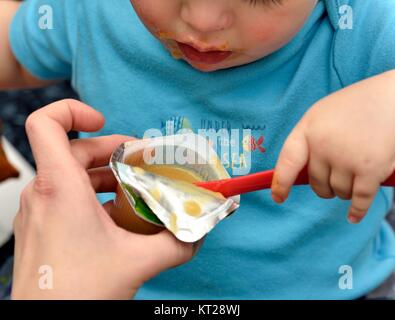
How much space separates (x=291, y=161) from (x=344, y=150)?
0.05 m

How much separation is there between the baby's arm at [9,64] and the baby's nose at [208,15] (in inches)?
16.4

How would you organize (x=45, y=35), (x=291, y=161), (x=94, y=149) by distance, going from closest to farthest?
(x=291, y=161) < (x=94, y=149) < (x=45, y=35)

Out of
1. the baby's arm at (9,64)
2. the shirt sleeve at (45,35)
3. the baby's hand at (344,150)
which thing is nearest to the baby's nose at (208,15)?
the baby's hand at (344,150)

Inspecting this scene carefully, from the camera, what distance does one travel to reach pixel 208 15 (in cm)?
57

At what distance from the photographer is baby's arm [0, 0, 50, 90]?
3.00 ft

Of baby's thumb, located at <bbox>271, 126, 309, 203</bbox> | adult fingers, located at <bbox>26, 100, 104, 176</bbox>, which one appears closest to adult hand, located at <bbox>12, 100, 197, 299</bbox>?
adult fingers, located at <bbox>26, 100, 104, 176</bbox>

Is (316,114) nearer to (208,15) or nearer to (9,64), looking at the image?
(208,15)

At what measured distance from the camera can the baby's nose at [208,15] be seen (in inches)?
22.5

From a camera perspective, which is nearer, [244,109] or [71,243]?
[71,243]

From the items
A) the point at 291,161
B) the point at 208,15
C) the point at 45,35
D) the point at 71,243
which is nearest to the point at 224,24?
the point at 208,15

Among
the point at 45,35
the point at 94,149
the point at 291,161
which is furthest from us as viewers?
the point at 45,35
